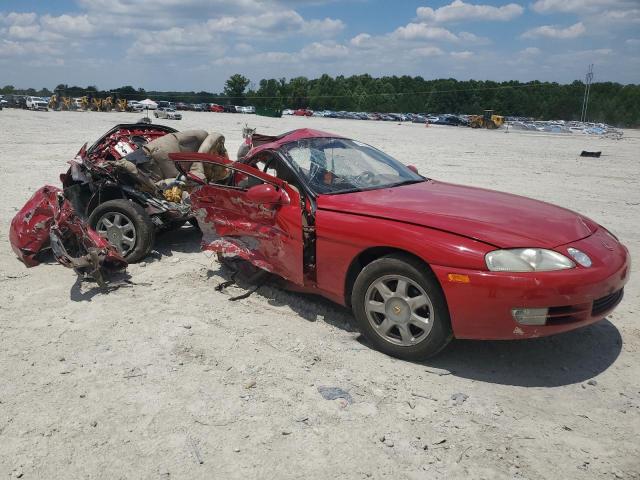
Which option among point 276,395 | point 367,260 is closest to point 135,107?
point 367,260

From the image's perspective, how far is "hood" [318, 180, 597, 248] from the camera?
3.47 m

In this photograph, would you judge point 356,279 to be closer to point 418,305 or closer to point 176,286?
point 418,305

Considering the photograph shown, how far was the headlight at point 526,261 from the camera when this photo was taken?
129 inches

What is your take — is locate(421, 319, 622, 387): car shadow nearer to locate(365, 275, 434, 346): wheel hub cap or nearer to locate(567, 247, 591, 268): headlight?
locate(365, 275, 434, 346): wheel hub cap

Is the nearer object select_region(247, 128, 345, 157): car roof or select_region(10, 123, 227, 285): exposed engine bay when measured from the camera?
select_region(247, 128, 345, 157): car roof

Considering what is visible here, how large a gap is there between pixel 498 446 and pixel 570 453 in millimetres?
371

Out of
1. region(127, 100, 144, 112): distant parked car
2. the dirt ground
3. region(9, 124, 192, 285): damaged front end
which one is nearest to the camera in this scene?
the dirt ground

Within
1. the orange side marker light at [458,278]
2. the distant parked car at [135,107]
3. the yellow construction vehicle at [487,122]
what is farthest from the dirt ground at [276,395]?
the distant parked car at [135,107]

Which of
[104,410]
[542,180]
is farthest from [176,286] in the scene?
[542,180]

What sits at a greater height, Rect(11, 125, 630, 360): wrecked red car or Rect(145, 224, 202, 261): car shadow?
Rect(11, 125, 630, 360): wrecked red car

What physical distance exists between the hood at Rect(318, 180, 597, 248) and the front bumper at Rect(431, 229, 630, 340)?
24 cm

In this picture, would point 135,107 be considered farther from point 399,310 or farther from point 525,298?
point 525,298

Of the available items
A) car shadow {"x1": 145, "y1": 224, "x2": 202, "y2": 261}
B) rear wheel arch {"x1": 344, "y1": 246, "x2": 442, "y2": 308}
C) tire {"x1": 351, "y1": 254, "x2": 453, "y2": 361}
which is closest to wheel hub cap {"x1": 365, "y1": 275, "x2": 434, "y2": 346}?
tire {"x1": 351, "y1": 254, "x2": 453, "y2": 361}

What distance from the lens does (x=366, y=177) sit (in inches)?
186
